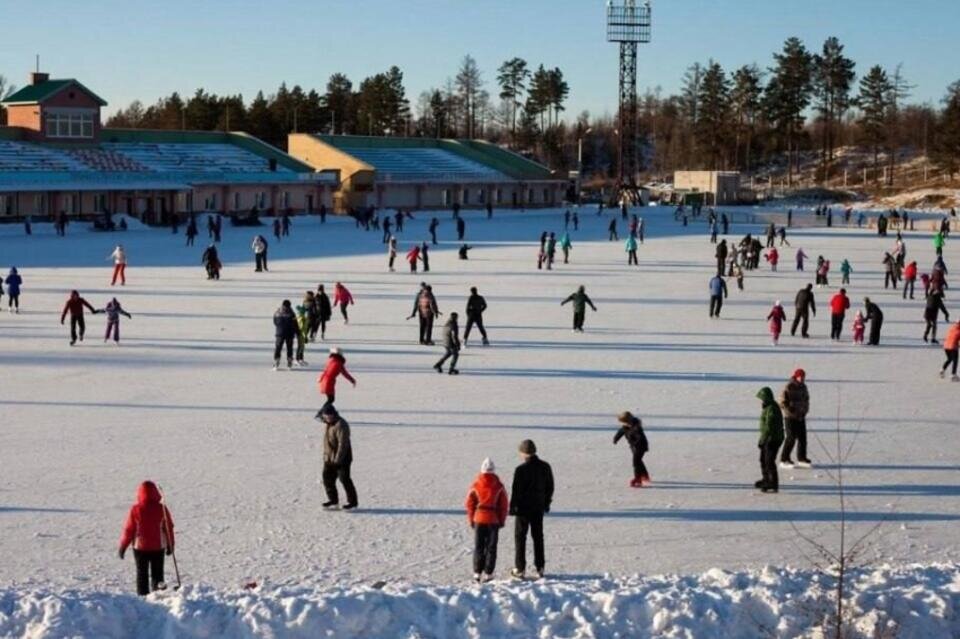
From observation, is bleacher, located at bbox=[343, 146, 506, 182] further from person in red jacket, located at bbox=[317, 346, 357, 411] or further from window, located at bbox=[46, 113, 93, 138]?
person in red jacket, located at bbox=[317, 346, 357, 411]

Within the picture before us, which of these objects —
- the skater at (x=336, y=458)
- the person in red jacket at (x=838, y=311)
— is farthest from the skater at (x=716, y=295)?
the skater at (x=336, y=458)

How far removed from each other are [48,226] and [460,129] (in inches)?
2876

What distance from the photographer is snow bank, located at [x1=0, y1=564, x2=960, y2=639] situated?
771 centimetres

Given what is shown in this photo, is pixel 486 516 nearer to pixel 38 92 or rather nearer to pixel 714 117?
pixel 38 92

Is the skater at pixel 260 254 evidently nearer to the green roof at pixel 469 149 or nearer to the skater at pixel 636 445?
the skater at pixel 636 445

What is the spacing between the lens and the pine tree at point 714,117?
103 metres

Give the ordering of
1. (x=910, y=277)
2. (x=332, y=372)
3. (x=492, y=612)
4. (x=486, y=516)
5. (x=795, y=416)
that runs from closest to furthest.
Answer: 1. (x=492, y=612)
2. (x=486, y=516)
3. (x=795, y=416)
4. (x=332, y=372)
5. (x=910, y=277)

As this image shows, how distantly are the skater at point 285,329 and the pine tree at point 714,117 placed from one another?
87.2 metres

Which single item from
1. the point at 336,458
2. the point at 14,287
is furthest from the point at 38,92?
the point at 336,458

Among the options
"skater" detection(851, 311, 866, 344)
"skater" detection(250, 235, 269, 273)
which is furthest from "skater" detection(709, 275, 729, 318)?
"skater" detection(250, 235, 269, 273)

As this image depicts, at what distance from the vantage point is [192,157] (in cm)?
6481

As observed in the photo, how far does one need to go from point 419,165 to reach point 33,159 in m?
25.2

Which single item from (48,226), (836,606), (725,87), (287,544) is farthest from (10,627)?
(725,87)

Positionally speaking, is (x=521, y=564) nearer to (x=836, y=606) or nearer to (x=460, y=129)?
(x=836, y=606)
